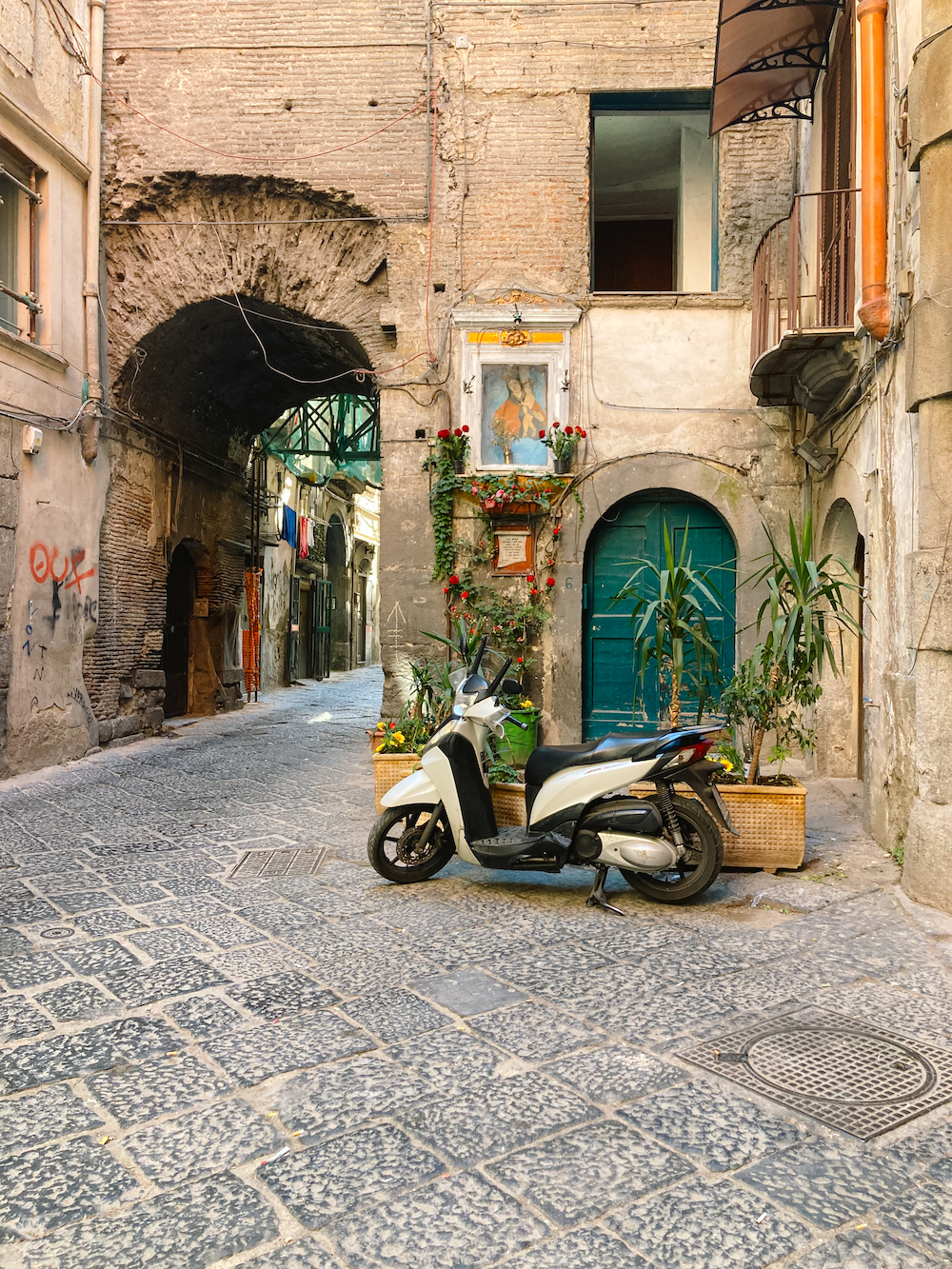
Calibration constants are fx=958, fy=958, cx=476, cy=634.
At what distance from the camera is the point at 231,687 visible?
14.0 metres

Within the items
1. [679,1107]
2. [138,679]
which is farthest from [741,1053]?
[138,679]

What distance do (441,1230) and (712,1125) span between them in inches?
31.7

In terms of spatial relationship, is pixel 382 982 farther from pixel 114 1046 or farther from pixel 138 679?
pixel 138 679

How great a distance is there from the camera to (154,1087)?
8.77 ft

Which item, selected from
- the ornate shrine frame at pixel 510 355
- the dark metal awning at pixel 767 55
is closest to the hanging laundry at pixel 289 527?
the ornate shrine frame at pixel 510 355

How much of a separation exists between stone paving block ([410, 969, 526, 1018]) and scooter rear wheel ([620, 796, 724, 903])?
3.77 feet

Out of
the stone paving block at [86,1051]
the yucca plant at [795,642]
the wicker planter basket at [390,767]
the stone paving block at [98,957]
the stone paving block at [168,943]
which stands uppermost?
the yucca plant at [795,642]

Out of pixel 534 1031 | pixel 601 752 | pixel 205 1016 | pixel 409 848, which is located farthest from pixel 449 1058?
pixel 409 848

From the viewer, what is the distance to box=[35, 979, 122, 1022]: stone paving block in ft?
10.4

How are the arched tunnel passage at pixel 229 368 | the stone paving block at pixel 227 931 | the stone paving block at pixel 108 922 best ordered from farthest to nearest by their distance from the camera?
1. the arched tunnel passage at pixel 229 368
2. the stone paving block at pixel 108 922
3. the stone paving block at pixel 227 931

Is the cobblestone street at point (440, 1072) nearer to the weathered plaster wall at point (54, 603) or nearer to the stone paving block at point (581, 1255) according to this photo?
the stone paving block at point (581, 1255)

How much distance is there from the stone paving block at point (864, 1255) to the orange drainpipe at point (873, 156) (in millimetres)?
4499

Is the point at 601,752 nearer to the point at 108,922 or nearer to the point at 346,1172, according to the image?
the point at 108,922

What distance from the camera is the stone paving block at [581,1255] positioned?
75.6 inches
